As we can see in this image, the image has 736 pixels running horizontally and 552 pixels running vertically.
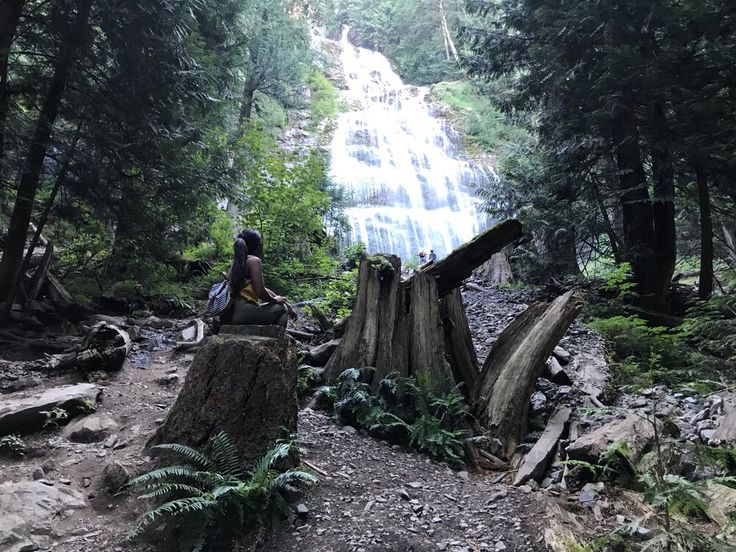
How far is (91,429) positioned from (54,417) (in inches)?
16.5

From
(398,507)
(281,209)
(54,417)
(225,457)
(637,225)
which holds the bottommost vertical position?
(398,507)

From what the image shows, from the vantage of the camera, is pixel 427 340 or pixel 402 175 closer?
pixel 427 340

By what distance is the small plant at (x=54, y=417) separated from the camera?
441cm

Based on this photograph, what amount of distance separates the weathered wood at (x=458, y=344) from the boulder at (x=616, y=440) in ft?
5.34

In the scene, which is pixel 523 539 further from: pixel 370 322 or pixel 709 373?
pixel 709 373

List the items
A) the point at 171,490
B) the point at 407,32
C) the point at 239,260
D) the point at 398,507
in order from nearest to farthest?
the point at 171,490 < the point at 398,507 < the point at 239,260 < the point at 407,32

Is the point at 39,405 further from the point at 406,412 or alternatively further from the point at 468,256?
the point at 468,256

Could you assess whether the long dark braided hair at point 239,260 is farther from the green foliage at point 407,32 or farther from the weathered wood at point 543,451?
the green foliage at point 407,32

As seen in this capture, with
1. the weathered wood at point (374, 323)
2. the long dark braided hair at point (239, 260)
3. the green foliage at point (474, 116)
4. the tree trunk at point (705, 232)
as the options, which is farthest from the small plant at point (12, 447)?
the green foliage at point (474, 116)

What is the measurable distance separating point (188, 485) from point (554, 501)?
2623 mm

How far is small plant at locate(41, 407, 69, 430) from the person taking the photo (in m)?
4.41

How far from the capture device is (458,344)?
5.93m

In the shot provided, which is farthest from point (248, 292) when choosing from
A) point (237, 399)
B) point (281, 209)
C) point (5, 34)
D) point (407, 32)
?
point (407, 32)

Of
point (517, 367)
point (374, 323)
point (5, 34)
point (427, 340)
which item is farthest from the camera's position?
point (5, 34)
